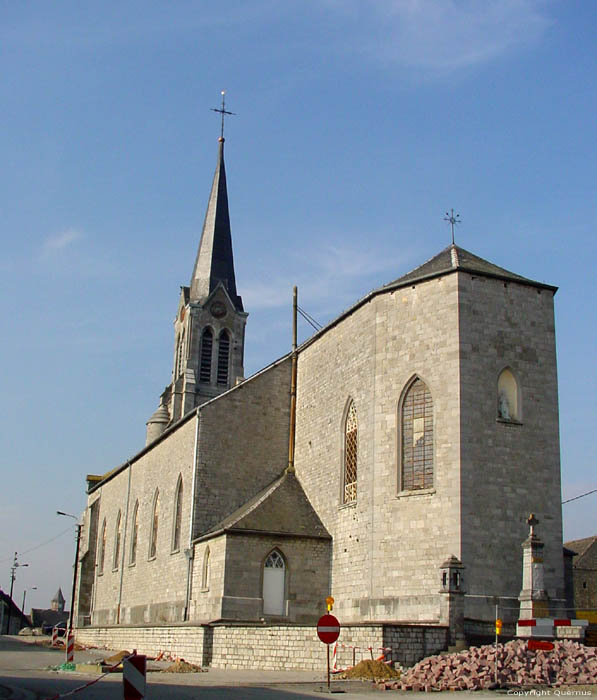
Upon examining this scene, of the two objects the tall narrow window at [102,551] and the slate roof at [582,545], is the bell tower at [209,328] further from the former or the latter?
the slate roof at [582,545]

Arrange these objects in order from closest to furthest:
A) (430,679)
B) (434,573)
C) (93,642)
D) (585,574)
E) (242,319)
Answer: (430,679), (434,573), (93,642), (585,574), (242,319)

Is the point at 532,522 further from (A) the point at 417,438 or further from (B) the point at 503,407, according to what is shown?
(A) the point at 417,438

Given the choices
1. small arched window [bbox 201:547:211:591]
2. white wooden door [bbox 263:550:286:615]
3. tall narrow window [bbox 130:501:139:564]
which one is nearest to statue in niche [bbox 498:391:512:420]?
white wooden door [bbox 263:550:286:615]

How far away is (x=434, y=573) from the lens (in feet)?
73.8

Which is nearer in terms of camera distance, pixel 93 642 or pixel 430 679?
pixel 430 679

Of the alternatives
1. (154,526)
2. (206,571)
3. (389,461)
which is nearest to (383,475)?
(389,461)

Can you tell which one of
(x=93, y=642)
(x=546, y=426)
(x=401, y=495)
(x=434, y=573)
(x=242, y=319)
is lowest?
(x=93, y=642)

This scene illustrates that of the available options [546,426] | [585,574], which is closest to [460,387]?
[546,426]

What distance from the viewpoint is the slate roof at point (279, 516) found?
2777 centimetres

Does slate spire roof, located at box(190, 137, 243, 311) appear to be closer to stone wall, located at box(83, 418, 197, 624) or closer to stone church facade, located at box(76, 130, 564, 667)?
stone wall, located at box(83, 418, 197, 624)

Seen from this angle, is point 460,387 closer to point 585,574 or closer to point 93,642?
point 93,642

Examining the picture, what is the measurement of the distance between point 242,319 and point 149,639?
1151 inches

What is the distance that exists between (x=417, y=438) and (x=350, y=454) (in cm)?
358

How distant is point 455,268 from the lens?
963 inches
